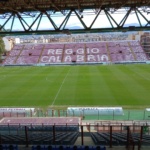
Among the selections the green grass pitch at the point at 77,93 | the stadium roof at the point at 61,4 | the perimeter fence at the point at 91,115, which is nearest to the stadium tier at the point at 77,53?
the green grass pitch at the point at 77,93

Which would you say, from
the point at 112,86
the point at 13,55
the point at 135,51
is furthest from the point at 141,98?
the point at 13,55

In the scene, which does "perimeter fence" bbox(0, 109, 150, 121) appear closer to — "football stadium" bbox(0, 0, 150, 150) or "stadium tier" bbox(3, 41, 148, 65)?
"football stadium" bbox(0, 0, 150, 150)

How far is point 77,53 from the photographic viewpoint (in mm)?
59188

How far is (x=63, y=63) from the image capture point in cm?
5331

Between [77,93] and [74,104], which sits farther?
[77,93]

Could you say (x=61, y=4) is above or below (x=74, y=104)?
above

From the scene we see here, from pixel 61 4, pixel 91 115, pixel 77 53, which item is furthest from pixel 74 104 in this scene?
pixel 77 53

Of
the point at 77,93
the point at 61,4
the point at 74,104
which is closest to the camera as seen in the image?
the point at 61,4

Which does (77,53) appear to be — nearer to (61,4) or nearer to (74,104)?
(74,104)

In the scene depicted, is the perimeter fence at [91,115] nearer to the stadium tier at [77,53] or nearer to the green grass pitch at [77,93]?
the green grass pitch at [77,93]

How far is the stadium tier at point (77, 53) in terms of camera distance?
55150 mm

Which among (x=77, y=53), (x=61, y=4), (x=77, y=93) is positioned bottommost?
(x=77, y=53)

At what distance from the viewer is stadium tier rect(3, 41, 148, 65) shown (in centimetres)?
5515

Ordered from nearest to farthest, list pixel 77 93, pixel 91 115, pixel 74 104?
pixel 91 115 < pixel 74 104 < pixel 77 93
